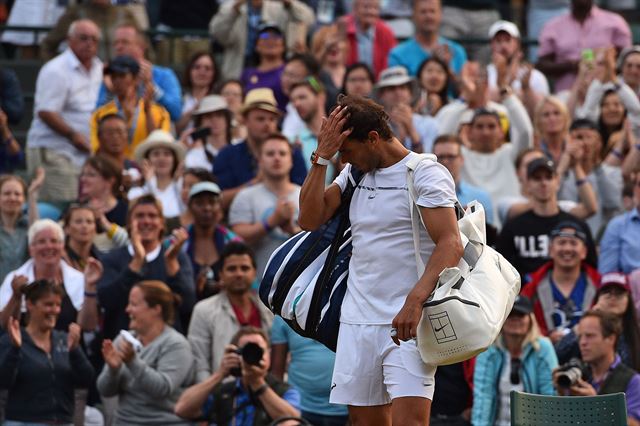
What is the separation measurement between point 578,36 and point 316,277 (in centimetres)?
960

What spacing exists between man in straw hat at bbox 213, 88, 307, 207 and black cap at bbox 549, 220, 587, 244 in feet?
7.89

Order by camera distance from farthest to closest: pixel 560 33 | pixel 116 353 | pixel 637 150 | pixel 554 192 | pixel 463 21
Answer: pixel 463 21, pixel 560 33, pixel 637 150, pixel 554 192, pixel 116 353

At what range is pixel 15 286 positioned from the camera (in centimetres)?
1122

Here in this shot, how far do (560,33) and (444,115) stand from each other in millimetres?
2812

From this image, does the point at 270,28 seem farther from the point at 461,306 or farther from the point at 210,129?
the point at 461,306

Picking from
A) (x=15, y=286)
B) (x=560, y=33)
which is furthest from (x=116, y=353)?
(x=560, y=33)

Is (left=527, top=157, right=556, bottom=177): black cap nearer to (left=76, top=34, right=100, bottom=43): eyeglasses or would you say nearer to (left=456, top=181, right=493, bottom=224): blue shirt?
(left=456, top=181, right=493, bottom=224): blue shirt

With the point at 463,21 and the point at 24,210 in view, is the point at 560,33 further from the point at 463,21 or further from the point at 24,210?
the point at 24,210

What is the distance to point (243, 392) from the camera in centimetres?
1054

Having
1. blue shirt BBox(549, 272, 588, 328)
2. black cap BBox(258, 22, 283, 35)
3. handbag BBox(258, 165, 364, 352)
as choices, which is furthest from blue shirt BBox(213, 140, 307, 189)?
handbag BBox(258, 165, 364, 352)

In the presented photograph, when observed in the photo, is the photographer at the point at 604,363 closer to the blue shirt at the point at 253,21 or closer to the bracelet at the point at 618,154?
the bracelet at the point at 618,154

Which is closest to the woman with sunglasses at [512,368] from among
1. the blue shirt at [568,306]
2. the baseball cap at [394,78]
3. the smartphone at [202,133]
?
the blue shirt at [568,306]

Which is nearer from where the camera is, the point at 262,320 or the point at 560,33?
the point at 262,320

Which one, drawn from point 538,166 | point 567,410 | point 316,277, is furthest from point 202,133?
point 316,277
